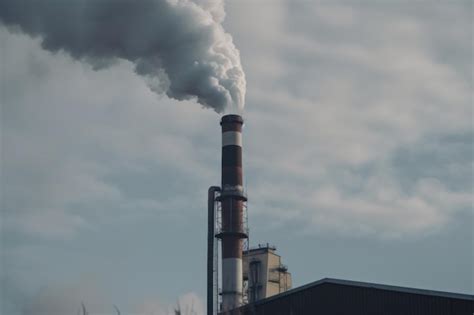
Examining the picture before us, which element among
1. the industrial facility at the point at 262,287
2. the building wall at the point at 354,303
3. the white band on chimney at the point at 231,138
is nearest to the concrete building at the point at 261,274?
the industrial facility at the point at 262,287

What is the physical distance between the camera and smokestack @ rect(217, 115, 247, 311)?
152ft

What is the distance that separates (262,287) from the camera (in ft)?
171

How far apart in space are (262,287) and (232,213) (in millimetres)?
7646

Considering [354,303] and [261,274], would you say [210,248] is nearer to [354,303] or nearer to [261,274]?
[261,274]

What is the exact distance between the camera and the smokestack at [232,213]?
46.3 metres

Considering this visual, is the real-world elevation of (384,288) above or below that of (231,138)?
below

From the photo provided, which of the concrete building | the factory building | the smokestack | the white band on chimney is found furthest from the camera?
the concrete building

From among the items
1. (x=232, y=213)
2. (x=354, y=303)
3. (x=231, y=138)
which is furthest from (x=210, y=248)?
(x=354, y=303)

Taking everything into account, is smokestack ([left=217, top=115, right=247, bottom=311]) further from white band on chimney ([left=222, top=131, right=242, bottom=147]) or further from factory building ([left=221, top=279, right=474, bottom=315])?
factory building ([left=221, top=279, right=474, bottom=315])

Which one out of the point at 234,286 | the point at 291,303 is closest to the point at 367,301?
the point at 291,303

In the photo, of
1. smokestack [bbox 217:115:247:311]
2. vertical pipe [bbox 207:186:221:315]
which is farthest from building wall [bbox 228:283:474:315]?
vertical pipe [bbox 207:186:221:315]

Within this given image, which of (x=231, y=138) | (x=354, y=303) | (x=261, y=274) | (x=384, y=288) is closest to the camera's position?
(x=384, y=288)

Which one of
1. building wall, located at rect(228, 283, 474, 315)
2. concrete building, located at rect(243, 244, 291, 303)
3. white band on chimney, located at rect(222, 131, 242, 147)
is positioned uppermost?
white band on chimney, located at rect(222, 131, 242, 147)

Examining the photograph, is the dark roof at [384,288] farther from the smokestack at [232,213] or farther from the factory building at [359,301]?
the smokestack at [232,213]
